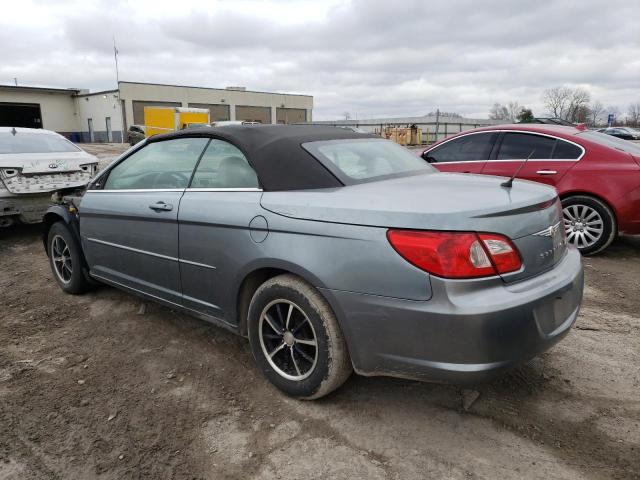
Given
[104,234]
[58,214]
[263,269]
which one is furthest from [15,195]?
[263,269]

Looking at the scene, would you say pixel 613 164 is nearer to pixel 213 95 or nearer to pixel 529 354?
pixel 529 354

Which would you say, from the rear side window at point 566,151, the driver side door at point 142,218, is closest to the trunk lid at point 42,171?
the driver side door at point 142,218

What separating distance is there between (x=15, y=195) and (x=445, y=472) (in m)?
6.30

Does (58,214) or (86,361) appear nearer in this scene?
(86,361)

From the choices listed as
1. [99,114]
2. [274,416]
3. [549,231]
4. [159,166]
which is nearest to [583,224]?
[549,231]

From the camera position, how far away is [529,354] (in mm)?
2262

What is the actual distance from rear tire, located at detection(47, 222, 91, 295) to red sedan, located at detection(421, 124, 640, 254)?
15.7ft

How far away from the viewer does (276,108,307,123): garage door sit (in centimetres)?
5831

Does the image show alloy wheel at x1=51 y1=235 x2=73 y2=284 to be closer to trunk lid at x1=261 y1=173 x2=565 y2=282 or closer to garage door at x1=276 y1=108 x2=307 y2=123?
trunk lid at x1=261 y1=173 x2=565 y2=282

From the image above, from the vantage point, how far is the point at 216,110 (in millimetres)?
52625

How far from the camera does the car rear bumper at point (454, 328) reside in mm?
2107

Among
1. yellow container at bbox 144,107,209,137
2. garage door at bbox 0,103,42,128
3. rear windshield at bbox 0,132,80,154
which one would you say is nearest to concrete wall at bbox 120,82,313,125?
garage door at bbox 0,103,42,128

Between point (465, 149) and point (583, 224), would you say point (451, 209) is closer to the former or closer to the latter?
point (583, 224)

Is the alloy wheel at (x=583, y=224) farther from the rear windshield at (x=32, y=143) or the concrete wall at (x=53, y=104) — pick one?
the concrete wall at (x=53, y=104)
